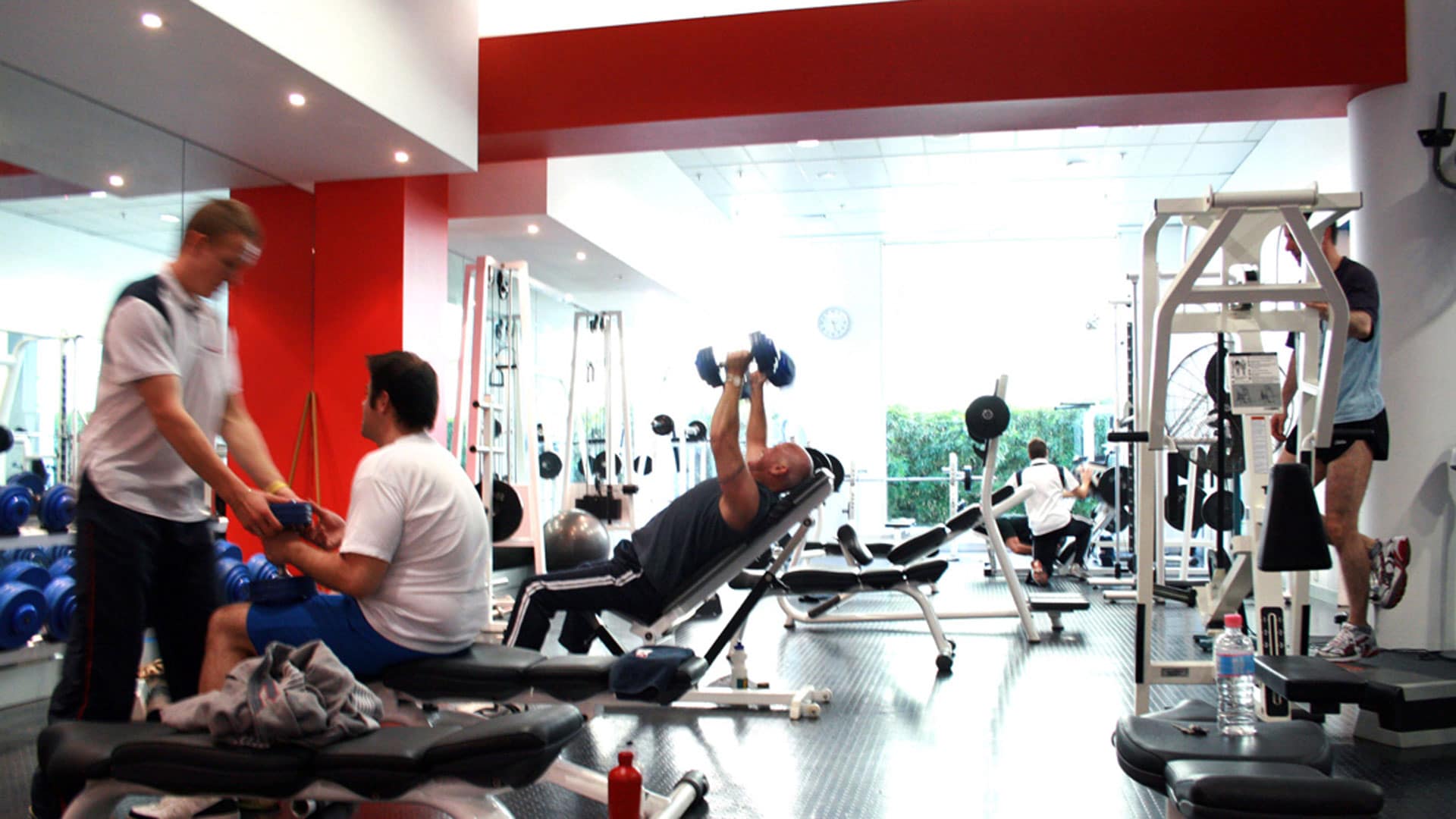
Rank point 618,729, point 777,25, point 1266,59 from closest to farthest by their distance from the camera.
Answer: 1. point 618,729
2. point 1266,59
3. point 777,25

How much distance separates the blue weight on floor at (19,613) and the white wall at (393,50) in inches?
82.9

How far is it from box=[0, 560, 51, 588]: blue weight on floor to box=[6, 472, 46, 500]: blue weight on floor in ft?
0.84

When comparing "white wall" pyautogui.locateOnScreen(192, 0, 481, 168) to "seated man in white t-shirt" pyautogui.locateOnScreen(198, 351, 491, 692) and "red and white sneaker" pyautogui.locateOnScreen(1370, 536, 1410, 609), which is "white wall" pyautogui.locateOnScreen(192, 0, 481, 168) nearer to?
"seated man in white t-shirt" pyautogui.locateOnScreen(198, 351, 491, 692)

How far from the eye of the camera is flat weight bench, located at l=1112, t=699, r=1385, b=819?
1392mm

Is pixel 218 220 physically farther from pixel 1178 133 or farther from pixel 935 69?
pixel 1178 133

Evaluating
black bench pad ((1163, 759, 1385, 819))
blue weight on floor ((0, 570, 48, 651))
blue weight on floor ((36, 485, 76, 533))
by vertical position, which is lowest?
blue weight on floor ((0, 570, 48, 651))

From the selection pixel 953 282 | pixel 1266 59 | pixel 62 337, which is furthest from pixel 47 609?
pixel 953 282

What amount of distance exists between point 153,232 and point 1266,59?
5119 mm

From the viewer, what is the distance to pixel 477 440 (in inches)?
220

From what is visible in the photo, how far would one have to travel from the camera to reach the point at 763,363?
3080 mm

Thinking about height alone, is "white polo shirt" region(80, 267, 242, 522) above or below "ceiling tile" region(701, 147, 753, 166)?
below

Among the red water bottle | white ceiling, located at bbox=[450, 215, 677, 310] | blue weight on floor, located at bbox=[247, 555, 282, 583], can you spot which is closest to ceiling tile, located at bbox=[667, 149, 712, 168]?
white ceiling, located at bbox=[450, 215, 677, 310]

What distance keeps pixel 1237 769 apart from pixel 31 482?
4.03 meters

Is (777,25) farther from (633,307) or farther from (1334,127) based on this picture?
(633,307)
